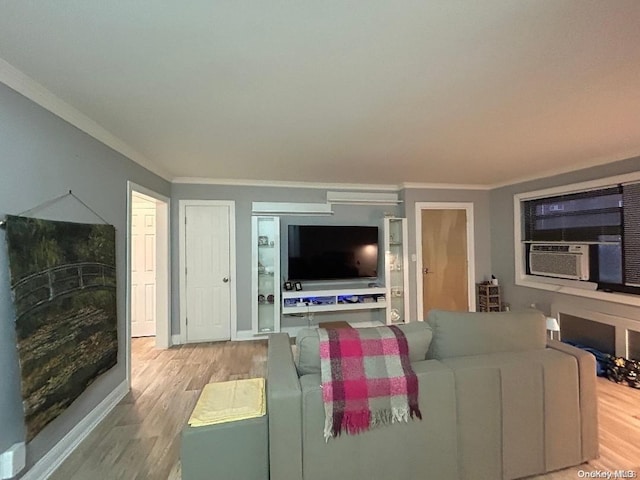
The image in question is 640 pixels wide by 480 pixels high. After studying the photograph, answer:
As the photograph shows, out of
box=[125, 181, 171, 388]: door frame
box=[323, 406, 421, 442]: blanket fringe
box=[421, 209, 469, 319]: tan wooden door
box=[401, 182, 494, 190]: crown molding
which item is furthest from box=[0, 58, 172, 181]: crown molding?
box=[421, 209, 469, 319]: tan wooden door

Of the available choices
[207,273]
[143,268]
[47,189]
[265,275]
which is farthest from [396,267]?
[47,189]

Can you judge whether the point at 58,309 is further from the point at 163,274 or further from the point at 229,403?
the point at 163,274

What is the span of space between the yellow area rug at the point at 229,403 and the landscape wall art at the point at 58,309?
95 cm

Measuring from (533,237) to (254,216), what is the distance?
13.4 ft

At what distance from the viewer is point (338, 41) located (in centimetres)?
140

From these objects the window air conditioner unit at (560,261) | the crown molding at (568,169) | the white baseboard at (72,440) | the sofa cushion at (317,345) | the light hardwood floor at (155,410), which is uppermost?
the crown molding at (568,169)

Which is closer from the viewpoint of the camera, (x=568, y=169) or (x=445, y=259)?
(x=568, y=169)

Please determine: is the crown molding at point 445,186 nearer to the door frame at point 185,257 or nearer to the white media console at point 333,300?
the white media console at point 333,300

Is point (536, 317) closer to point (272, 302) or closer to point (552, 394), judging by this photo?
point (552, 394)

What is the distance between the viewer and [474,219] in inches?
197

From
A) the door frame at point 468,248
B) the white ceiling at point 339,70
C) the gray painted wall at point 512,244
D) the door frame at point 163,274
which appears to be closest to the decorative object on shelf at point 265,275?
the door frame at point 163,274

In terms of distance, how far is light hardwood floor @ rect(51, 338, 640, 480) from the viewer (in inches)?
74.6

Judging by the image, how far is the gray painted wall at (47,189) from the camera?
5.34 feet

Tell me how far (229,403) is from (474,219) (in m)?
4.71
